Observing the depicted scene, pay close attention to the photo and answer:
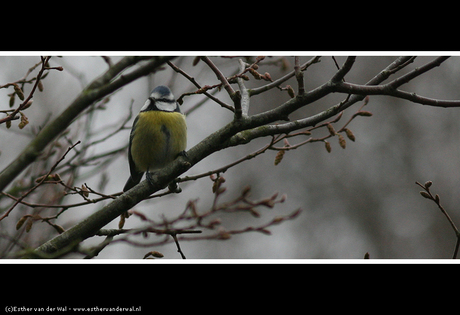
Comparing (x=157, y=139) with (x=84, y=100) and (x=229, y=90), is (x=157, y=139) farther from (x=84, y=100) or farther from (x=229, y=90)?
(x=84, y=100)

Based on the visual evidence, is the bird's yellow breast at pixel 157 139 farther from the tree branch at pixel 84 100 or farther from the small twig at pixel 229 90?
the tree branch at pixel 84 100

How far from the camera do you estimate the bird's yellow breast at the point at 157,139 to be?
11.5 feet

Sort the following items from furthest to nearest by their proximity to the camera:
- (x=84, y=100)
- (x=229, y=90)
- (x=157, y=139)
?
(x=157, y=139), (x=229, y=90), (x=84, y=100)

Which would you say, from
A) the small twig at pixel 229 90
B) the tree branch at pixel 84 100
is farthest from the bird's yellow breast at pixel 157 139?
the tree branch at pixel 84 100

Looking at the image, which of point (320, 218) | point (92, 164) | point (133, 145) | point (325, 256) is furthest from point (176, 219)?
point (320, 218)

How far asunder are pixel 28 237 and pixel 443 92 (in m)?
7.20

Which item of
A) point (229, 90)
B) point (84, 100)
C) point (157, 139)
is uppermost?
point (157, 139)

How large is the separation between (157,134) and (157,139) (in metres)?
0.04

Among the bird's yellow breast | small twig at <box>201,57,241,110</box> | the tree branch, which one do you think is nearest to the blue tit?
the bird's yellow breast

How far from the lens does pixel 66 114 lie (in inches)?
63.6

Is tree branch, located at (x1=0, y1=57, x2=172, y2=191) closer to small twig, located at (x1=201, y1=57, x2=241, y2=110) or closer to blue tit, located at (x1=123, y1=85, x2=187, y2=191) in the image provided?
small twig, located at (x1=201, y1=57, x2=241, y2=110)

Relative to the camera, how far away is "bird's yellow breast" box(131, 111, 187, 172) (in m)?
3.51

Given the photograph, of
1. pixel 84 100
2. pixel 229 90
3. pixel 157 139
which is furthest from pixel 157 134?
pixel 84 100

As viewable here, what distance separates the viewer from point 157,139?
3.55 meters
